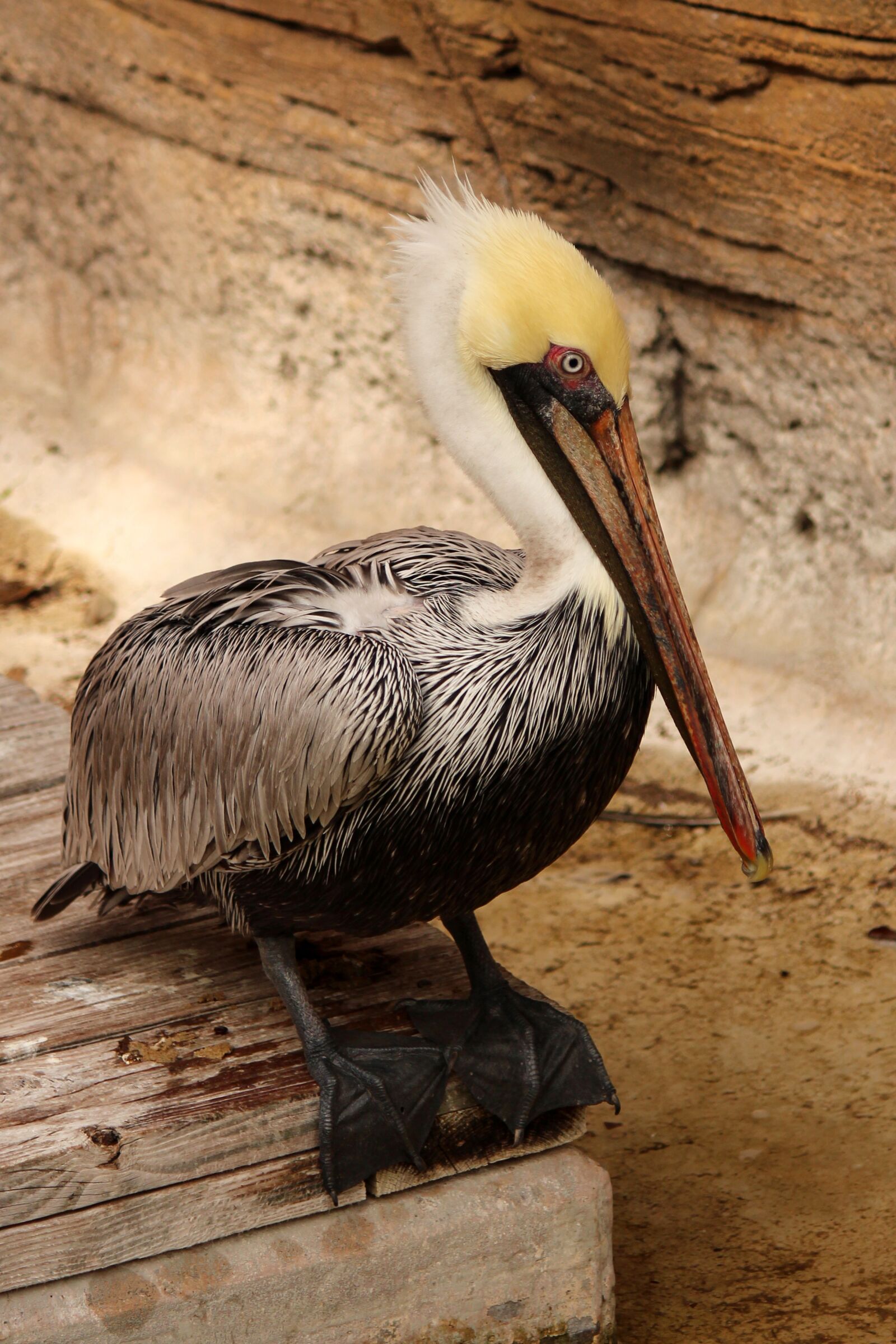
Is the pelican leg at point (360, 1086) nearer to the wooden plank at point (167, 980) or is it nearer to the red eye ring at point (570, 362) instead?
the wooden plank at point (167, 980)

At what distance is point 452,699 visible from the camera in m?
2.10

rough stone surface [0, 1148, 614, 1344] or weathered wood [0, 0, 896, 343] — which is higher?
weathered wood [0, 0, 896, 343]

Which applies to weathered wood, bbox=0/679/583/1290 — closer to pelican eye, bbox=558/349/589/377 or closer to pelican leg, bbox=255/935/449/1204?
pelican leg, bbox=255/935/449/1204

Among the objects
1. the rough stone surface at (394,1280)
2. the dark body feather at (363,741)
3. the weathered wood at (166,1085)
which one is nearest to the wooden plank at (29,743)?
the weathered wood at (166,1085)

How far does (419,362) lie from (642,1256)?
1536 mm

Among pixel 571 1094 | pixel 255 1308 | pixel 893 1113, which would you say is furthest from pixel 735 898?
pixel 255 1308

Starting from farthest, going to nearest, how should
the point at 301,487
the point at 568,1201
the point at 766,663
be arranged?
the point at 301,487 < the point at 766,663 < the point at 568,1201

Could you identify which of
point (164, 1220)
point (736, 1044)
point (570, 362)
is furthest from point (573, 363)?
point (736, 1044)

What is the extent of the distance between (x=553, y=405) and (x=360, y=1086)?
996 mm

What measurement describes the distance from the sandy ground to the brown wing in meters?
1.07

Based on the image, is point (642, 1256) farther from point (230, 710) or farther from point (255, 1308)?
point (230, 710)

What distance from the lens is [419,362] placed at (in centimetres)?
221

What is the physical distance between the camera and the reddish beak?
2.12 metres

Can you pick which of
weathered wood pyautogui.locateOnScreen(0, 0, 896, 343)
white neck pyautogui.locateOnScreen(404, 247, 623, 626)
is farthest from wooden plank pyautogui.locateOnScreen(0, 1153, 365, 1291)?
weathered wood pyautogui.locateOnScreen(0, 0, 896, 343)
